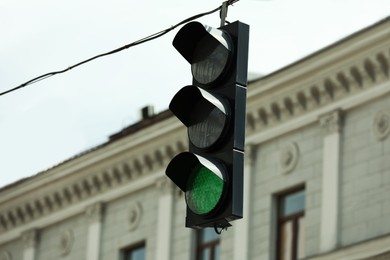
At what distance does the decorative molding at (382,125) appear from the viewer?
28281 millimetres

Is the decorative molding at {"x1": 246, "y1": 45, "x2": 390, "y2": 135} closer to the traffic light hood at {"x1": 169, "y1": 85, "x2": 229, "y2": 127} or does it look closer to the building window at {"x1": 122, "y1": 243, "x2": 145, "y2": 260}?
the building window at {"x1": 122, "y1": 243, "x2": 145, "y2": 260}

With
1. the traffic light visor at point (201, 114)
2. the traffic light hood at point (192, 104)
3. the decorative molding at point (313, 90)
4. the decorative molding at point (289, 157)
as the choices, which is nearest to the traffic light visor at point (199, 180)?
the traffic light visor at point (201, 114)

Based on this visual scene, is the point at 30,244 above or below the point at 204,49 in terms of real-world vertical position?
above

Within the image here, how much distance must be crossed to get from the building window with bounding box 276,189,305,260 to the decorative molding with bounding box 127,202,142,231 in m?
4.68

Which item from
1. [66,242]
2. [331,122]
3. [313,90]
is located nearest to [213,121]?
[331,122]

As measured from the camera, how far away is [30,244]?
37344 mm

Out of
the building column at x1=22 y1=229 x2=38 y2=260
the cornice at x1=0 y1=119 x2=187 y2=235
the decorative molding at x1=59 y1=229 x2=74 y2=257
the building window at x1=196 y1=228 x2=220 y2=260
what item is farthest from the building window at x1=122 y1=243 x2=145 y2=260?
the building column at x1=22 y1=229 x2=38 y2=260

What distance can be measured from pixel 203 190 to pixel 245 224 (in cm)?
2260

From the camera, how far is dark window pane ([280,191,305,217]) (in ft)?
98.6

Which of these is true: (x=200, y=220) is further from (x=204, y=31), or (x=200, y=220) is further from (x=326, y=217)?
(x=326, y=217)

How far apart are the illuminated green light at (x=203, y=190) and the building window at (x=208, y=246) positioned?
2328 centimetres

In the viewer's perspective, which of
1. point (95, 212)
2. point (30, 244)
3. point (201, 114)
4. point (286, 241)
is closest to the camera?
point (201, 114)

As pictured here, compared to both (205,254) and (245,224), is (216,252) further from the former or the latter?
(245,224)

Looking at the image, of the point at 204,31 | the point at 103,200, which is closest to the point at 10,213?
the point at 103,200
